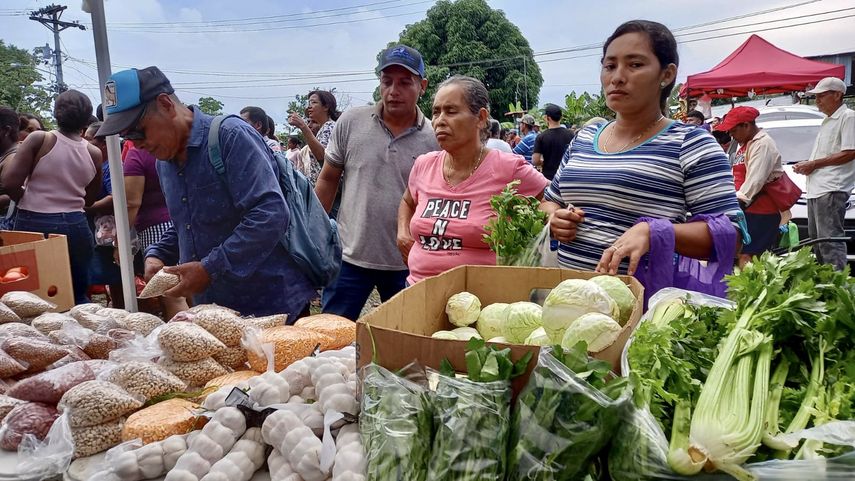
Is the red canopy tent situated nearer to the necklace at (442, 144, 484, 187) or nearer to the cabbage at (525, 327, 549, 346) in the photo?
the necklace at (442, 144, 484, 187)

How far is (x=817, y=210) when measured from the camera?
6492 millimetres

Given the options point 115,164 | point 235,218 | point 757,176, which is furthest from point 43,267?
point 757,176

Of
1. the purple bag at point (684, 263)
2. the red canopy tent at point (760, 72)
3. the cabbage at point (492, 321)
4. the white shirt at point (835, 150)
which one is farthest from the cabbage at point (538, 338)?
the red canopy tent at point (760, 72)

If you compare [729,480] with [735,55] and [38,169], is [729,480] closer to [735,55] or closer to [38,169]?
[38,169]

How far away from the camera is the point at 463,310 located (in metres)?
1.83

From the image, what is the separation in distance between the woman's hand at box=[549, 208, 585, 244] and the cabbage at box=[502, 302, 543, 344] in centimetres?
54

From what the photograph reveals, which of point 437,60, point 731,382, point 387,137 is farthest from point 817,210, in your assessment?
point 437,60

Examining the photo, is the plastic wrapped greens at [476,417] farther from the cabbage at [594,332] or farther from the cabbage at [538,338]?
the cabbage at [538,338]

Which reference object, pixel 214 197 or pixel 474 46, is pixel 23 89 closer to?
pixel 474 46

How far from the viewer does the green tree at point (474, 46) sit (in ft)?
112

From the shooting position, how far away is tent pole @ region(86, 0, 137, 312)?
2.54m

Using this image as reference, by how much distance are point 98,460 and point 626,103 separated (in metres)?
1.98

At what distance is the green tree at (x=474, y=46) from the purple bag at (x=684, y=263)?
33012mm

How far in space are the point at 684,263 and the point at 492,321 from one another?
757 mm
